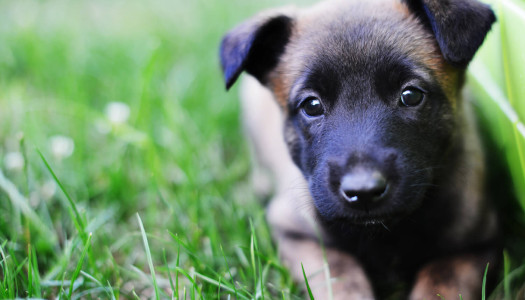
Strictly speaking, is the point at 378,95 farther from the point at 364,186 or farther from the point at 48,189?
the point at 48,189

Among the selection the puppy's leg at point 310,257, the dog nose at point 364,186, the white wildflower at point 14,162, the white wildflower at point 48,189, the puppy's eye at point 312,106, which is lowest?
the puppy's leg at point 310,257

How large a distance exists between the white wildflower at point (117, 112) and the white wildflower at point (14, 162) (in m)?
0.64

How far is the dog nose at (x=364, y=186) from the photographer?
2025 mm

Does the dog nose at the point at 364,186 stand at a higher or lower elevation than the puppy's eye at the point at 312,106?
lower

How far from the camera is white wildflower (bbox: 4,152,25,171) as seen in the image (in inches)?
129

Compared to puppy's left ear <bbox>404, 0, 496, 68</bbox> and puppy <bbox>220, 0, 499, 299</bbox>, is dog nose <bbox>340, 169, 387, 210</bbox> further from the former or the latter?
puppy's left ear <bbox>404, 0, 496, 68</bbox>

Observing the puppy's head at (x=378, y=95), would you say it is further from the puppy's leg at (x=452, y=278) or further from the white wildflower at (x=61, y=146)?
the white wildflower at (x=61, y=146)

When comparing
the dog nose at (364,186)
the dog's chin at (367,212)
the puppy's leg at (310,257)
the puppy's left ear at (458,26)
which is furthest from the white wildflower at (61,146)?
the puppy's left ear at (458,26)

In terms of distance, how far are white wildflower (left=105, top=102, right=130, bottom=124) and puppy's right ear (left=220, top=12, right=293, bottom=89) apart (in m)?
1.32

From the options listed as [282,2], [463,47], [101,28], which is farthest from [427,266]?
[101,28]

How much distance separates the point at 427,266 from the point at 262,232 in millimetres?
918

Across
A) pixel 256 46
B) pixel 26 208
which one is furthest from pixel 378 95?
pixel 26 208

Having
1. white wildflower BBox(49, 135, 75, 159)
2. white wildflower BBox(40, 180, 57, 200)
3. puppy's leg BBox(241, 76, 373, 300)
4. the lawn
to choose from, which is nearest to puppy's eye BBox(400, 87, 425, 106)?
puppy's leg BBox(241, 76, 373, 300)

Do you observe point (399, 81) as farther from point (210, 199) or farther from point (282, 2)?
point (282, 2)
